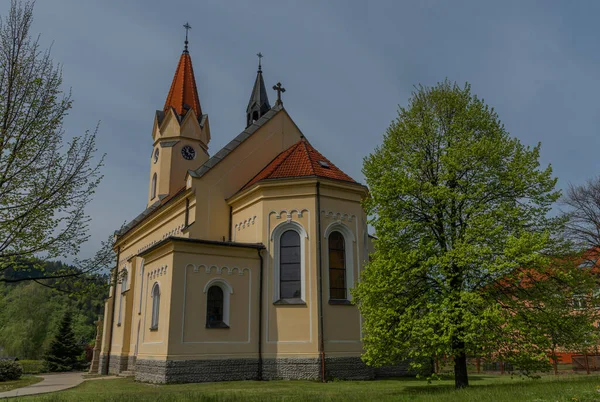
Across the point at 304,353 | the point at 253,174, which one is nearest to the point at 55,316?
the point at 253,174

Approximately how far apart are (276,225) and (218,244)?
2.49 metres

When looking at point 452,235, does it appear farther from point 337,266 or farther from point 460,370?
point 337,266

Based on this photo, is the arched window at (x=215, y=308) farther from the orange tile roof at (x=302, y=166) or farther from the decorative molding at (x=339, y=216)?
the decorative molding at (x=339, y=216)

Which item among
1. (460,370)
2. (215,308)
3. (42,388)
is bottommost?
(42,388)

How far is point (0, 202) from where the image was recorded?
30.5 feet

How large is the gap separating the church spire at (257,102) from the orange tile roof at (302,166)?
824cm

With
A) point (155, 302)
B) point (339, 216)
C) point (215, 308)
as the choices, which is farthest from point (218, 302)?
point (339, 216)

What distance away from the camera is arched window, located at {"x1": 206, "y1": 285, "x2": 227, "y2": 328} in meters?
17.5

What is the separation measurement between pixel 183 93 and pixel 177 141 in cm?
382

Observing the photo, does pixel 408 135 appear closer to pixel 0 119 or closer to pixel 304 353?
pixel 304 353

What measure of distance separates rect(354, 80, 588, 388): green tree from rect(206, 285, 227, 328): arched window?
714 centimetres

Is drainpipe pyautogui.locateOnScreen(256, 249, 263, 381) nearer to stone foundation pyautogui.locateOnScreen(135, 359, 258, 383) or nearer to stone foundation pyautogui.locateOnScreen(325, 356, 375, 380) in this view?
stone foundation pyautogui.locateOnScreen(135, 359, 258, 383)

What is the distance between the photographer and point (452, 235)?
1259cm

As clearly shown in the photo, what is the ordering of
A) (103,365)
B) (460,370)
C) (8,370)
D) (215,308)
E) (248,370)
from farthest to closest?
(103,365), (8,370), (215,308), (248,370), (460,370)
